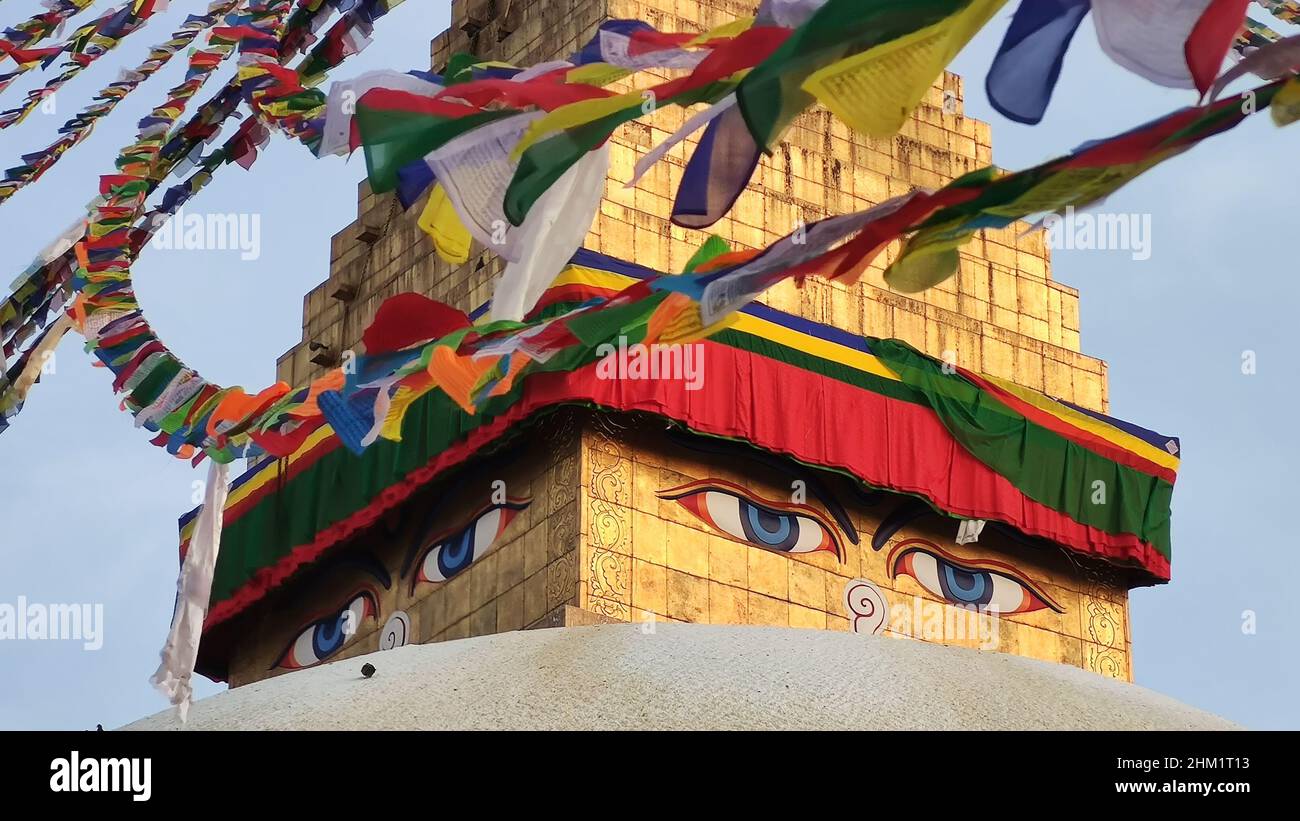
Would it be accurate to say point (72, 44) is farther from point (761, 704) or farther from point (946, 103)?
point (946, 103)

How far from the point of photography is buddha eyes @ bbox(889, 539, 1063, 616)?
58.2ft

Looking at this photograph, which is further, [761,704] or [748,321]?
[748,321]

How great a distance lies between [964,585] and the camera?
17.9m

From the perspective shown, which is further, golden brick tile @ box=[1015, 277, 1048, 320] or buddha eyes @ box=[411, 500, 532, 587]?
golden brick tile @ box=[1015, 277, 1048, 320]

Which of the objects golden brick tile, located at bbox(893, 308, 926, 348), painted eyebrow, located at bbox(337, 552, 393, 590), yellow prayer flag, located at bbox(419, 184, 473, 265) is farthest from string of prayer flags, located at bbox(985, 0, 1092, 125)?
painted eyebrow, located at bbox(337, 552, 393, 590)

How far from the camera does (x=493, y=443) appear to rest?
16875 millimetres

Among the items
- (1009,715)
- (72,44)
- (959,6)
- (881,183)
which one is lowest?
(1009,715)

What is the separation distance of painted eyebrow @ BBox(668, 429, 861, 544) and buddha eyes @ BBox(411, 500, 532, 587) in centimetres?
109

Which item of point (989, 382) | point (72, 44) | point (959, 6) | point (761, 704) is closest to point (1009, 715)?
point (761, 704)

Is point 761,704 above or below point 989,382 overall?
below

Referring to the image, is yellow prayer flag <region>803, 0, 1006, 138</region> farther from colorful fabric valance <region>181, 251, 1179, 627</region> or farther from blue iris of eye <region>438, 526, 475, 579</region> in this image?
blue iris of eye <region>438, 526, 475, 579</region>

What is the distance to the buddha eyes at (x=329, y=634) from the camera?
17969mm

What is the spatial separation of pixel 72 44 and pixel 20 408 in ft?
7.23

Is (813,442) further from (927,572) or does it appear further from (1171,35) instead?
(1171,35)
